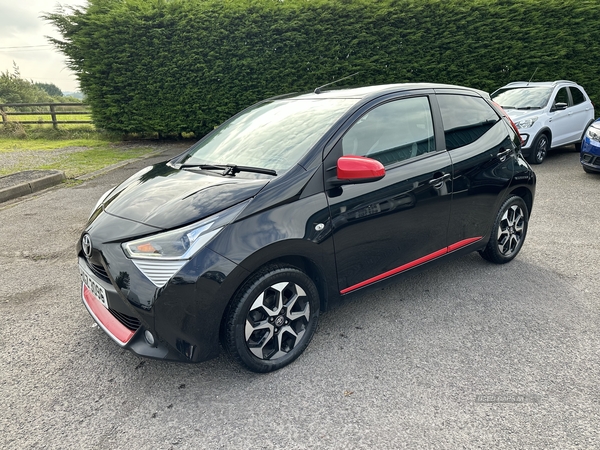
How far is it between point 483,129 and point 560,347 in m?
1.87

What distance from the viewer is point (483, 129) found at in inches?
143

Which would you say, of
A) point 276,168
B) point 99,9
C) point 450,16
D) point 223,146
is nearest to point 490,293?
point 276,168

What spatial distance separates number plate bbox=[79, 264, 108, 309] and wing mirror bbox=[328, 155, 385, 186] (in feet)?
4.94

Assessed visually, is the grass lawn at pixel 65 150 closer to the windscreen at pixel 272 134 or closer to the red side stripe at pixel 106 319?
the windscreen at pixel 272 134

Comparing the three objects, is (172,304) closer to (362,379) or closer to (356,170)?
(362,379)

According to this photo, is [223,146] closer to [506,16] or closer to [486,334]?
[486,334]

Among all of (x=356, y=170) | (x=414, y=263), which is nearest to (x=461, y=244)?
(x=414, y=263)

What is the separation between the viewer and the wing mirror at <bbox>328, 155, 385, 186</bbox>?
255 cm

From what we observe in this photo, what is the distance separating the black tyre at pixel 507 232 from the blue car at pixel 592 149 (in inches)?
171

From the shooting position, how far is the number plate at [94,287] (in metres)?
2.44

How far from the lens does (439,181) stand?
3.14 meters

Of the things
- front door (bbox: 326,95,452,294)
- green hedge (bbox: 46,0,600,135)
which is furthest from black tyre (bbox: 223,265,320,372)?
green hedge (bbox: 46,0,600,135)

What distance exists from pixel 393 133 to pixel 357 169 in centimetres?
67

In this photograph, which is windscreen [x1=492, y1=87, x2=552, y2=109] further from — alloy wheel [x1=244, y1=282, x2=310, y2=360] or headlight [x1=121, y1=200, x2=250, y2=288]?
headlight [x1=121, y1=200, x2=250, y2=288]
